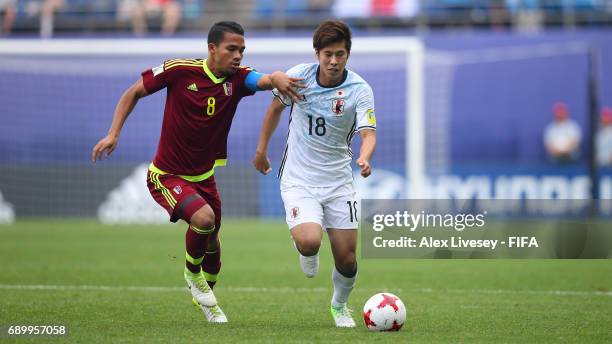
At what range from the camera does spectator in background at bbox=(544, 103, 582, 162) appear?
23812mm

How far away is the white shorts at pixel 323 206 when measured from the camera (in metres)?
7.97

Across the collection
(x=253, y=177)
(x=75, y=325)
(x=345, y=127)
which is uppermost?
(x=345, y=127)

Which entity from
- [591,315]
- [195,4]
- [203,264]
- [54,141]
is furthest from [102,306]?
[195,4]

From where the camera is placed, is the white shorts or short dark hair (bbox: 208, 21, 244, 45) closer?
the white shorts

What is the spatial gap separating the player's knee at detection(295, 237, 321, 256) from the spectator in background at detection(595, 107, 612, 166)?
16.9 meters

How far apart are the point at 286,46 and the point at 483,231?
9.00 meters

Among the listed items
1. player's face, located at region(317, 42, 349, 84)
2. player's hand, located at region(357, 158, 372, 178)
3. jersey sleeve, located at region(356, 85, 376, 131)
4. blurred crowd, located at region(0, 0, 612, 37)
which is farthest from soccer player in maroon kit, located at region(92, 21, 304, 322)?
blurred crowd, located at region(0, 0, 612, 37)

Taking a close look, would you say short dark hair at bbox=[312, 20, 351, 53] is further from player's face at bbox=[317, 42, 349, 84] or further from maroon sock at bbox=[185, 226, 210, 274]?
maroon sock at bbox=[185, 226, 210, 274]

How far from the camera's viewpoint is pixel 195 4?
27.8 m

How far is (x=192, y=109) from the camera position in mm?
8328

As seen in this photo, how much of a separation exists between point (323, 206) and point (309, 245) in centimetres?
43

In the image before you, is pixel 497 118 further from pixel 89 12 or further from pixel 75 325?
pixel 75 325

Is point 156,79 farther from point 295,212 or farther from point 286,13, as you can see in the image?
point 286,13

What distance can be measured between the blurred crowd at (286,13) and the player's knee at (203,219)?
18631mm
